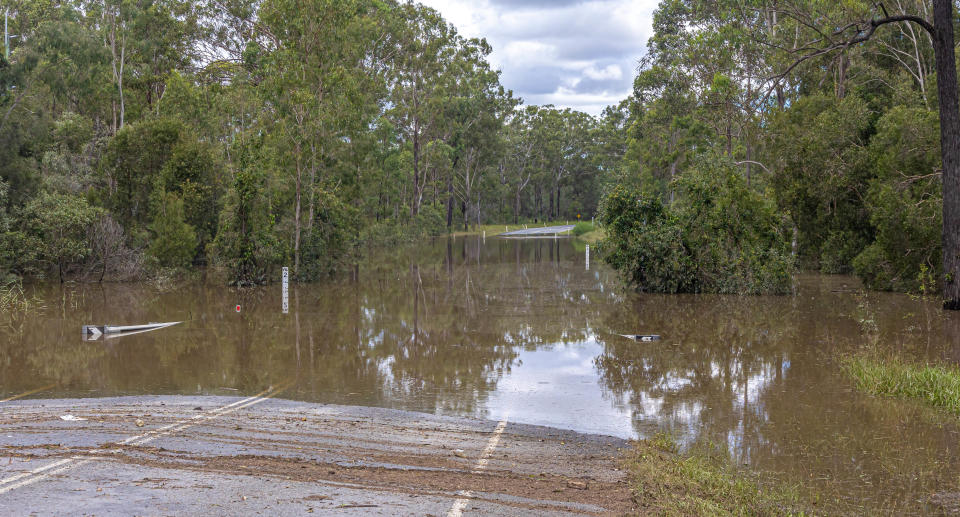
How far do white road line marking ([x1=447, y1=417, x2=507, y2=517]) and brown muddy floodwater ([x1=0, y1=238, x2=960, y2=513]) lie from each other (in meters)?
0.89

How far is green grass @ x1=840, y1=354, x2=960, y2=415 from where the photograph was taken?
930 cm

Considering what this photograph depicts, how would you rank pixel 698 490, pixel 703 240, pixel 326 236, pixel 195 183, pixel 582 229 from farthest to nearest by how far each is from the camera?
pixel 582 229 → pixel 195 183 → pixel 326 236 → pixel 703 240 → pixel 698 490

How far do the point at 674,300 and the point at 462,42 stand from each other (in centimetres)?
5011

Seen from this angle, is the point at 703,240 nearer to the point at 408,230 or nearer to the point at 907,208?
the point at 907,208

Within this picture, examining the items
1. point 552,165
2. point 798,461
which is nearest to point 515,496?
point 798,461

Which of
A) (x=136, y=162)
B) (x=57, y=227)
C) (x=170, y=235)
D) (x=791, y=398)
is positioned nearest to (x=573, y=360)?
(x=791, y=398)

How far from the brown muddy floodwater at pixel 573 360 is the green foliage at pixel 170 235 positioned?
119 inches

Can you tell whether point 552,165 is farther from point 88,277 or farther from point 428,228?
point 88,277

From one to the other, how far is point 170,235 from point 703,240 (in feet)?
62.5

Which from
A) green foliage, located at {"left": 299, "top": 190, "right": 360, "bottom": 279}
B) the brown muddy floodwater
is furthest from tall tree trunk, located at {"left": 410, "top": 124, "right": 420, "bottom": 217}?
the brown muddy floodwater

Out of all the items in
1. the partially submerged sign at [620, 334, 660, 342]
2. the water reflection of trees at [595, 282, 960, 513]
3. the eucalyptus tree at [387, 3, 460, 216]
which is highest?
the eucalyptus tree at [387, 3, 460, 216]

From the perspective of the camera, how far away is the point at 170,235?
1080 inches

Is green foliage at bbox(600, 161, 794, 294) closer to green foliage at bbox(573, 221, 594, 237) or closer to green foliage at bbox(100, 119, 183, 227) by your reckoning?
green foliage at bbox(100, 119, 183, 227)

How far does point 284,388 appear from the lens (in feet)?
35.8
